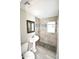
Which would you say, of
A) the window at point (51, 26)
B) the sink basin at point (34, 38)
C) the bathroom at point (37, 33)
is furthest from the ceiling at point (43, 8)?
the sink basin at point (34, 38)

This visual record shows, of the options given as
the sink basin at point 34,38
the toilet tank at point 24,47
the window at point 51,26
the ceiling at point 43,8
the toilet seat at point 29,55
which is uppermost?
the ceiling at point 43,8

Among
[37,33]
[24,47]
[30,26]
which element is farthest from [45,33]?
[24,47]

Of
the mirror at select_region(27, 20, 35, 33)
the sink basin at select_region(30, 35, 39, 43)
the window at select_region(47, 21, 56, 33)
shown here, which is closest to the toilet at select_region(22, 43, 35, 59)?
the sink basin at select_region(30, 35, 39, 43)

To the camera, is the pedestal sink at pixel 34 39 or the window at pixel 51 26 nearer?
the window at pixel 51 26

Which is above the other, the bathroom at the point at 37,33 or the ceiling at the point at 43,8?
the ceiling at the point at 43,8

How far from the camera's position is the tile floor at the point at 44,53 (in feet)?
3.19

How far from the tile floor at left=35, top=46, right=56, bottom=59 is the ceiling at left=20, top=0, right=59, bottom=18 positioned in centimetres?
52

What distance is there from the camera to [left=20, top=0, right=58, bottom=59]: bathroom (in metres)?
0.99

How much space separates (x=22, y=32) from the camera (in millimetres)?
1017

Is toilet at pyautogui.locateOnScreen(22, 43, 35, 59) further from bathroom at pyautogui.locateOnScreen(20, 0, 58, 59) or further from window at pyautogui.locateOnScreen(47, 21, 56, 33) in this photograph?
window at pyautogui.locateOnScreen(47, 21, 56, 33)

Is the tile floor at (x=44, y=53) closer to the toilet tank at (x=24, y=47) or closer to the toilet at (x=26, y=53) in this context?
the toilet at (x=26, y=53)
